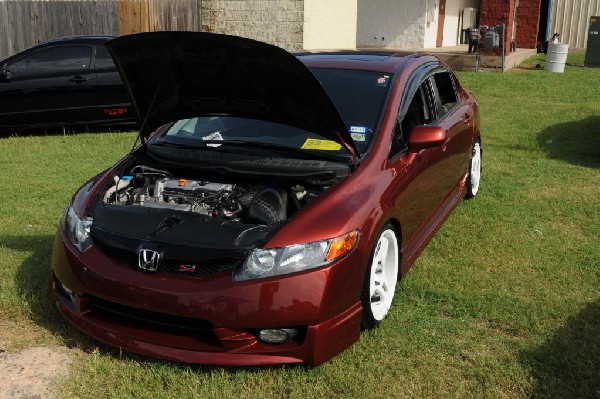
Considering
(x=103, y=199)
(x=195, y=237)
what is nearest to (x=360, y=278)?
(x=195, y=237)

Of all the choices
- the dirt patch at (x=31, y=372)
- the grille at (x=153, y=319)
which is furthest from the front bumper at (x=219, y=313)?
the dirt patch at (x=31, y=372)

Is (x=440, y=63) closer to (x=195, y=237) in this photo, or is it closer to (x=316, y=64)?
(x=316, y=64)

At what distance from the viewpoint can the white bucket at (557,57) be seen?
1783 cm

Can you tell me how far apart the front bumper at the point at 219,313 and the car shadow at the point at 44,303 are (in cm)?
19

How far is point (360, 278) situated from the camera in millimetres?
3625

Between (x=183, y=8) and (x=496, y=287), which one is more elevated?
(x=183, y=8)

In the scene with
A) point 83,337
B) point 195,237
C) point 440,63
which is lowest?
point 83,337

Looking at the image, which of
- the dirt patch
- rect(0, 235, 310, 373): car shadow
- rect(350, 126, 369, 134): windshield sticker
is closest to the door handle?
rect(0, 235, 310, 373): car shadow

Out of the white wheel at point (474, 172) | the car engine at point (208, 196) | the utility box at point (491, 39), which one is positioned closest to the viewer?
the car engine at point (208, 196)

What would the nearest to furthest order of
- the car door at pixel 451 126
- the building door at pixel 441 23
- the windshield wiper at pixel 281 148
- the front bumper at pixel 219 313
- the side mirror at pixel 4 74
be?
the front bumper at pixel 219 313, the windshield wiper at pixel 281 148, the car door at pixel 451 126, the side mirror at pixel 4 74, the building door at pixel 441 23

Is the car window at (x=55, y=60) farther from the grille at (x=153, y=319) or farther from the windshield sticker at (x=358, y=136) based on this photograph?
the grille at (x=153, y=319)

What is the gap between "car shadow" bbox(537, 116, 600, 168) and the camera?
8688 mm

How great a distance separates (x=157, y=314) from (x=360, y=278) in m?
1.08

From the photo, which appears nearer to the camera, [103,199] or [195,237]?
[195,237]
